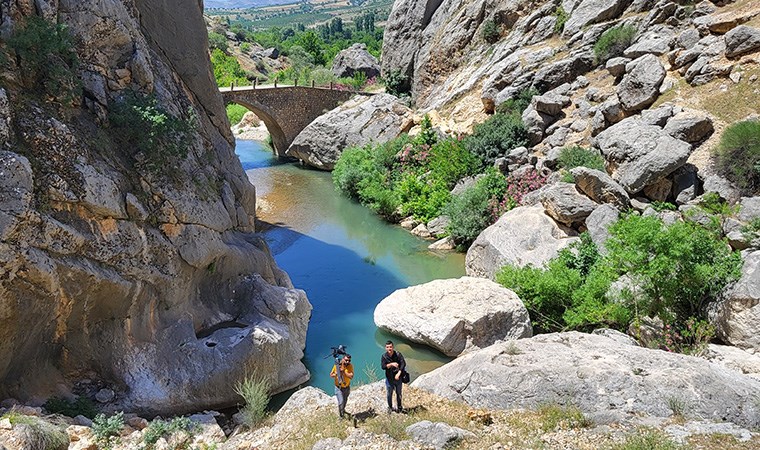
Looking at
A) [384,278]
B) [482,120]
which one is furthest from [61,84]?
[482,120]

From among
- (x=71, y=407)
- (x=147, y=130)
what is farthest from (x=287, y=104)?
(x=71, y=407)

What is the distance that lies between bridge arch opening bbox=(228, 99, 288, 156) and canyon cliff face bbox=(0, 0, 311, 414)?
21224mm

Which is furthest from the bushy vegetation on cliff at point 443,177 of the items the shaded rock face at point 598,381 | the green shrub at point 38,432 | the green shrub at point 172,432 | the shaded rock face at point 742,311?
the green shrub at point 38,432

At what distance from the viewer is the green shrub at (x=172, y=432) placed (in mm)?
8578

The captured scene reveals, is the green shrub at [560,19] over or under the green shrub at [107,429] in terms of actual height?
over

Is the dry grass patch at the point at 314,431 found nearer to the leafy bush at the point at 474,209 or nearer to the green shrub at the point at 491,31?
the leafy bush at the point at 474,209

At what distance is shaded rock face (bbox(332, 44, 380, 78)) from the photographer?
5466 cm

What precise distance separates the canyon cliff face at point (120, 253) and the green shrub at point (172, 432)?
1255 millimetres

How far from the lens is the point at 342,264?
20.0 metres

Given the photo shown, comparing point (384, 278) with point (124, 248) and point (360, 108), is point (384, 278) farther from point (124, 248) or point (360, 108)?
point (360, 108)

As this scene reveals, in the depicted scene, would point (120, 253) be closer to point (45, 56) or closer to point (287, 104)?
point (45, 56)

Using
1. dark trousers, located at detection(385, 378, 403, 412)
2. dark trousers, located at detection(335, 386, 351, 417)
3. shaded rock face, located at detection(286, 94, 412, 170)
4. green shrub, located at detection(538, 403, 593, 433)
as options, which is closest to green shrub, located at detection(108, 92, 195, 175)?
dark trousers, located at detection(335, 386, 351, 417)

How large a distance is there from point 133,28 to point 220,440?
899 cm

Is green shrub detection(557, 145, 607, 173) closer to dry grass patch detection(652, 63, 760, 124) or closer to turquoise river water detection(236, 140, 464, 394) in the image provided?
dry grass patch detection(652, 63, 760, 124)
